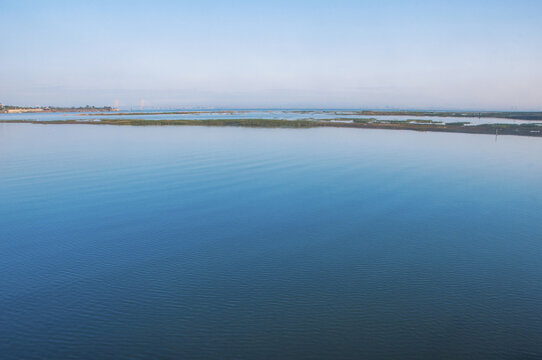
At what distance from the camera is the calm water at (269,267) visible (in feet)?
17.2

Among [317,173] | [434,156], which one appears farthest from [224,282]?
[434,156]

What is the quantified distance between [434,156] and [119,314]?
2177 cm

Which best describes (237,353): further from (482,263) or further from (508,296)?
(482,263)

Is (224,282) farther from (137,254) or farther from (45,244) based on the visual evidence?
(45,244)

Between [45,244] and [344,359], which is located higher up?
[45,244]

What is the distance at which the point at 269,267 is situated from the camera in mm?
7391

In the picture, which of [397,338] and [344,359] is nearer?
[344,359]

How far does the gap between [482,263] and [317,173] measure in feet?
32.2

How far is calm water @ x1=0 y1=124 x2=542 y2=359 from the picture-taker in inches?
206

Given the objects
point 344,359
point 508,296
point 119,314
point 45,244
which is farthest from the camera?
point 45,244

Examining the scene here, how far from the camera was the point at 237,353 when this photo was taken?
16.5 feet

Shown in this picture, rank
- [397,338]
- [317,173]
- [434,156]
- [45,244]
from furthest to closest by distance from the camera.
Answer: [434,156] < [317,173] < [45,244] < [397,338]

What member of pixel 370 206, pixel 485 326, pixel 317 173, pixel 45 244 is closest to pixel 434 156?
pixel 317 173

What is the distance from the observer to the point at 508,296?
6.37m
